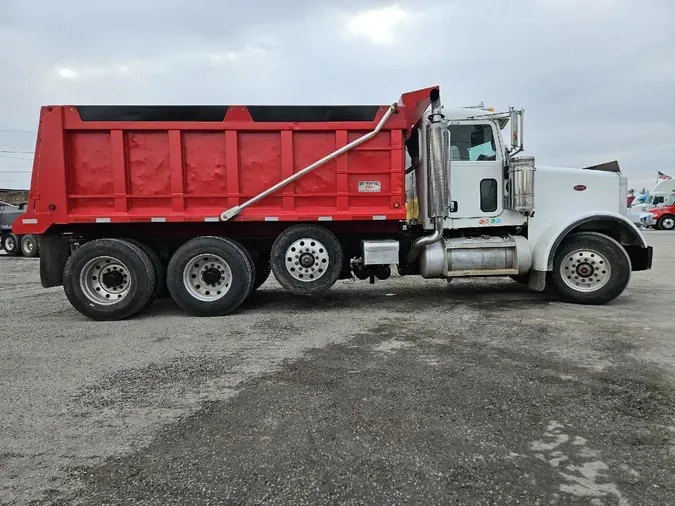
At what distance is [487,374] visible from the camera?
162 inches

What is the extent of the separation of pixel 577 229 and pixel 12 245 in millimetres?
18473

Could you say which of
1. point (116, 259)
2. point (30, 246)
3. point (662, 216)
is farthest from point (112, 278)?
point (662, 216)

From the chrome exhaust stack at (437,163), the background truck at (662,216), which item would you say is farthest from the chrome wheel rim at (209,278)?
the background truck at (662,216)

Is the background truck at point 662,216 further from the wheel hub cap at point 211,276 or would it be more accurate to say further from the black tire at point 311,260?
the wheel hub cap at point 211,276

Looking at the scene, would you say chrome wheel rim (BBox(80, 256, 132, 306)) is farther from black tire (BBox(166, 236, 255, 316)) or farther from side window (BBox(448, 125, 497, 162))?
side window (BBox(448, 125, 497, 162))

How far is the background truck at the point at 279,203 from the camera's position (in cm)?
659

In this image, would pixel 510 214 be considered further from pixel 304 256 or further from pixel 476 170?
pixel 304 256

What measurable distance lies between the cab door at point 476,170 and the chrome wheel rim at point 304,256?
2014 millimetres

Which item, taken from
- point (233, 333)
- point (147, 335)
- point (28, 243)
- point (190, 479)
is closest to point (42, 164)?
point (147, 335)

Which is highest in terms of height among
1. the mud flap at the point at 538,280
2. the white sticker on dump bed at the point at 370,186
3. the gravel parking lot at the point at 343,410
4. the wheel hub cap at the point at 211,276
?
the white sticker on dump bed at the point at 370,186

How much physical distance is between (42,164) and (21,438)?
454cm

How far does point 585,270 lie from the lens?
7070 millimetres

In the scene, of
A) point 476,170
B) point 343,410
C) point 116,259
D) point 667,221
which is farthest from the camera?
point 667,221

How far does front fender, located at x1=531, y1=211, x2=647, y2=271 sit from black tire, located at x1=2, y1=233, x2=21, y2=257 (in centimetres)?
1765
